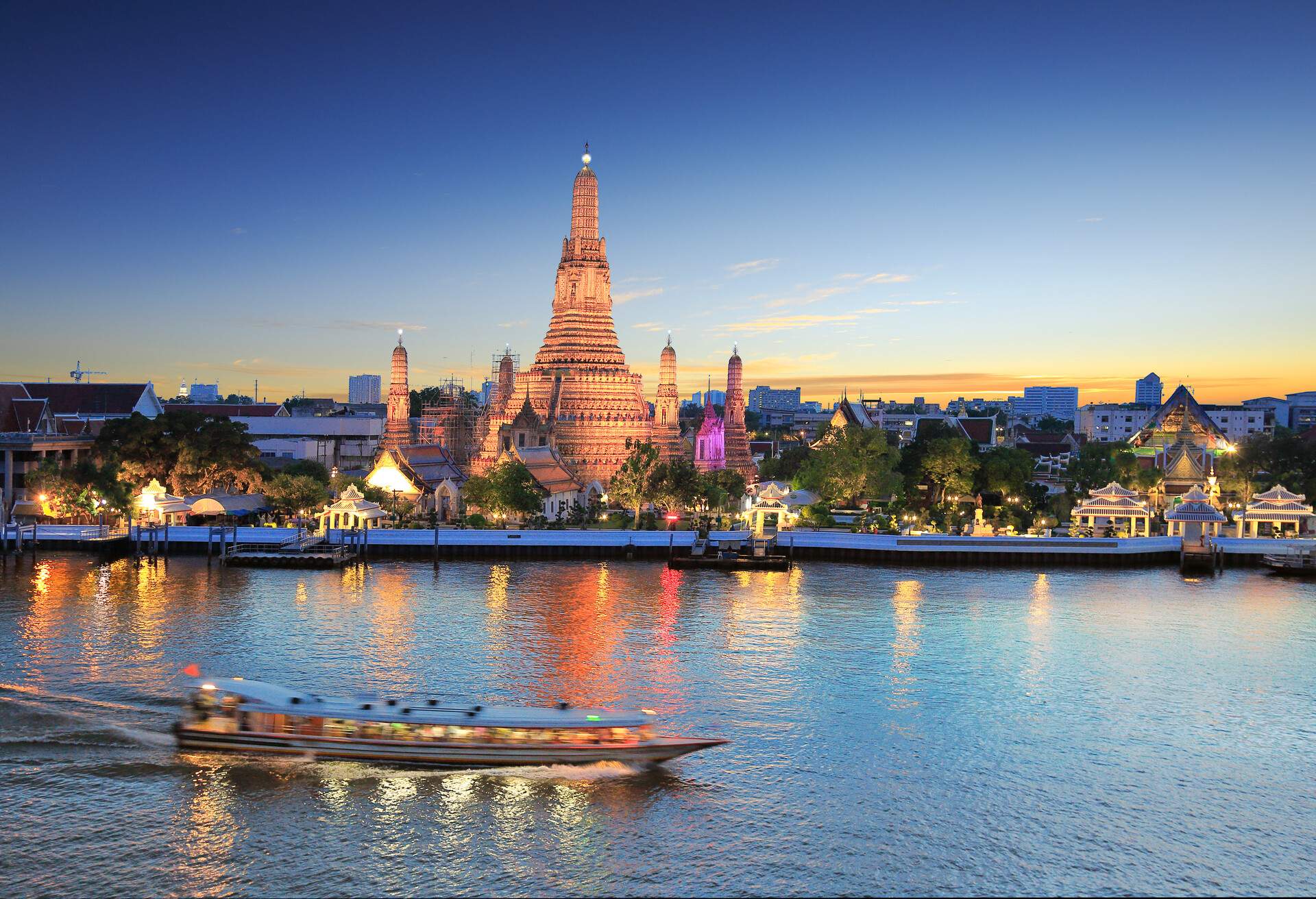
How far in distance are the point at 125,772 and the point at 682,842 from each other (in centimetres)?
1484

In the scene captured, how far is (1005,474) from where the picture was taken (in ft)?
257

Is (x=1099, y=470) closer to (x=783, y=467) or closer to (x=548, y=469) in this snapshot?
(x=783, y=467)

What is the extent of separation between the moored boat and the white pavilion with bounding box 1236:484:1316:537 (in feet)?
180

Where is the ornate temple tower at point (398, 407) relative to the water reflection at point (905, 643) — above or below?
above

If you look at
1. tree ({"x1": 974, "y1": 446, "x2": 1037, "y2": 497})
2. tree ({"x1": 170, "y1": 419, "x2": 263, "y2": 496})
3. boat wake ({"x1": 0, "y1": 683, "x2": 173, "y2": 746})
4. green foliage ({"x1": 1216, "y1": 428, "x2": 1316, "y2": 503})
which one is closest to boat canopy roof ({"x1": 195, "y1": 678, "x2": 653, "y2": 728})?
boat wake ({"x1": 0, "y1": 683, "x2": 173, "y2": 746})

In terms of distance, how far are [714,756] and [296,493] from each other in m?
48.9

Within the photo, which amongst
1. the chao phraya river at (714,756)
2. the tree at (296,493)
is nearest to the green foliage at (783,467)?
the tree at (296,493)

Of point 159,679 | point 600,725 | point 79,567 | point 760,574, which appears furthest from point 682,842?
point 79,567

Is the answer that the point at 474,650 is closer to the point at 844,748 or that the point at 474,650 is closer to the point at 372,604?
the point at 372,604

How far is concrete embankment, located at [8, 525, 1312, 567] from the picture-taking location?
64.6m

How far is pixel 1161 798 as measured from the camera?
2769cm

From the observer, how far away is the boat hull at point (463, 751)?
2892 cm

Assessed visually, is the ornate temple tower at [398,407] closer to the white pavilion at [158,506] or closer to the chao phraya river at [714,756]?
the white pavilion at [158,506]

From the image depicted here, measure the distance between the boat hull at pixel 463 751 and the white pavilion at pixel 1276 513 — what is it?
54725 millimetres
